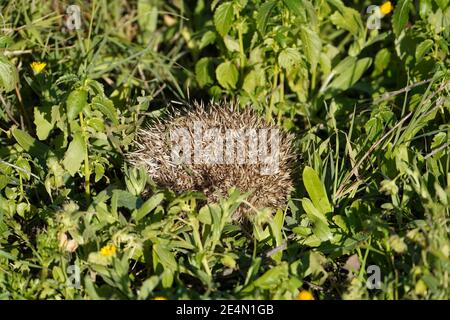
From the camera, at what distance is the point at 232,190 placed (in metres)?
3.84

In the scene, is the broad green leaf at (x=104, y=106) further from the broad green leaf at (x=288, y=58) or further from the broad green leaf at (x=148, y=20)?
the broad green leaf at (x=148, y=20)

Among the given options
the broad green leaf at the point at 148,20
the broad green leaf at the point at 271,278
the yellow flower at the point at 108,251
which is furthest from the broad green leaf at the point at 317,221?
the broad green leaf at the point at 148,20

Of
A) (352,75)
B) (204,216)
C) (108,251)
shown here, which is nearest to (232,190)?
(204,216)

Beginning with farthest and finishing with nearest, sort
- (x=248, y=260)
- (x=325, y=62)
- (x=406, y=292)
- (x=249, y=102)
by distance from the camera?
(x=325, y=62) < (x=249, y=102) < (x=248, y=260) < (x=406, y=292)

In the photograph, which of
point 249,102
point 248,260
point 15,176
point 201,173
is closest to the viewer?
point 248,260

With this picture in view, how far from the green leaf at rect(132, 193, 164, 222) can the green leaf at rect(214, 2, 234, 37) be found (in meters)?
1.44

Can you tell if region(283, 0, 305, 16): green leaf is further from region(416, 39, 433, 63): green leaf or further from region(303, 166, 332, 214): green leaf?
region(303, 166, 332, 214): green leaf

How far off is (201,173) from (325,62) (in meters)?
1.63

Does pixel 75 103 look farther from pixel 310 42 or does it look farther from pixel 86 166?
pixel 310 42

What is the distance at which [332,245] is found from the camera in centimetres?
399

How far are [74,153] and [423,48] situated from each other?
231 centimetres

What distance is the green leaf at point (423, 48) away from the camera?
4758 millimetres
